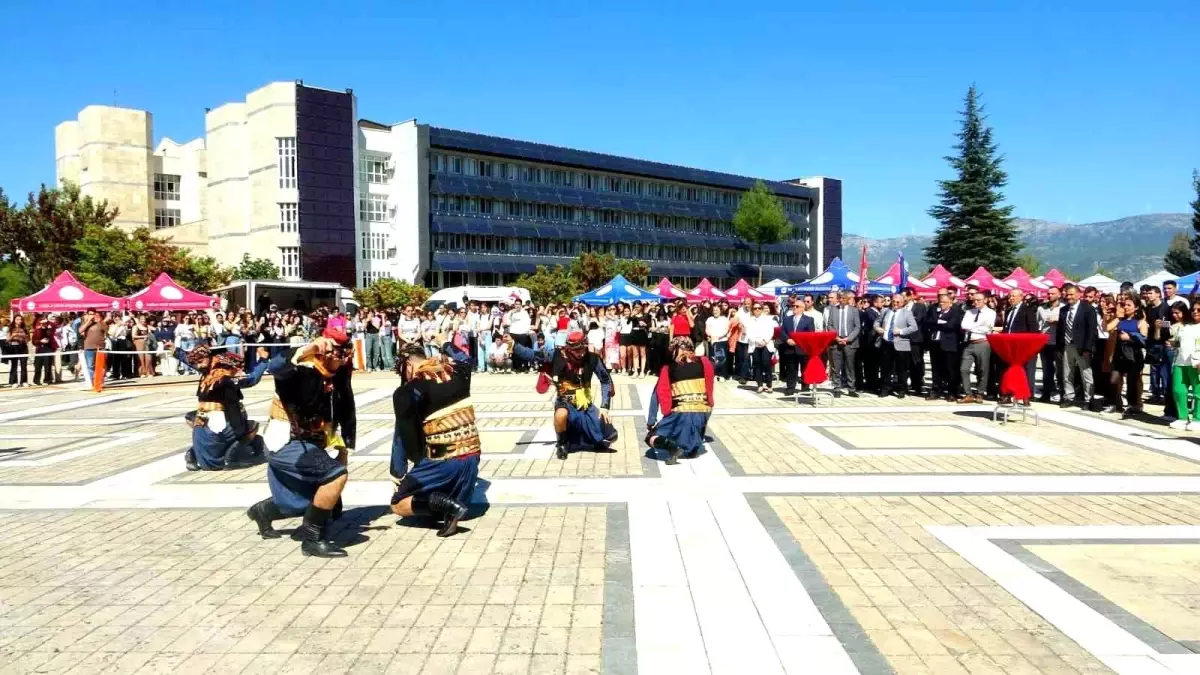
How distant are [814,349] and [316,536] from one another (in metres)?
10.1

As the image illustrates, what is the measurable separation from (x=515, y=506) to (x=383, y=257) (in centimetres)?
5925

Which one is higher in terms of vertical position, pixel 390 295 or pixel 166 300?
pixel 390 295

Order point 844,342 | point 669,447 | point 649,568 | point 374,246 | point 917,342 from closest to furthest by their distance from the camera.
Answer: point 649,568
point 669,447
point 917,342
point 844,342
point 374,246

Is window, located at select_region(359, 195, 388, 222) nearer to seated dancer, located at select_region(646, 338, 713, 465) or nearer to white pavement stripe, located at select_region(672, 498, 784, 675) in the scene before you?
seated dancer, located at select_region(646, 338, 713, 465)

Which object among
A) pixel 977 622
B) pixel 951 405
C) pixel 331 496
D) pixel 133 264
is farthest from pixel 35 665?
pixel 133 264

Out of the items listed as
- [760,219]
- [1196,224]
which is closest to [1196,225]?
[1196,224]

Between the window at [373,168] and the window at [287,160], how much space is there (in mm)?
5998

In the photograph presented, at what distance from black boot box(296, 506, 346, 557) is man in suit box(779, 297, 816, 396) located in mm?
11033

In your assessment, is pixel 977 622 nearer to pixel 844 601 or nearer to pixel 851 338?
pixel 844 601

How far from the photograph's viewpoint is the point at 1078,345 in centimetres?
1326

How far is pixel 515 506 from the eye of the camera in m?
7.61

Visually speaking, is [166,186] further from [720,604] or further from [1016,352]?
[720,604]

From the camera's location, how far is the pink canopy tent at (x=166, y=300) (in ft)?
75.3

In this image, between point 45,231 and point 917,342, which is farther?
point 45,231
